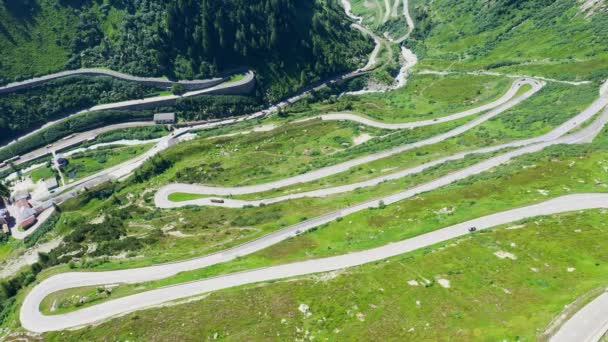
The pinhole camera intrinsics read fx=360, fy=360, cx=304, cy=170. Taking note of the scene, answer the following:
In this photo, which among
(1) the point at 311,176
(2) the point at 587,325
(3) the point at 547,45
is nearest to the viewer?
(2) the point at 587,325

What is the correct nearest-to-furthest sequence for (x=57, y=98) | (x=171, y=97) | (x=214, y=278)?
(x=214, y=278), (x=57, y=98), (x=171, y=97)

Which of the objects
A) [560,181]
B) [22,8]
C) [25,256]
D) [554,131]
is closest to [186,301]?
[25,256]

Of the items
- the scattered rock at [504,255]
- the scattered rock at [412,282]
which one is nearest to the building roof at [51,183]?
the scattered rock at [412,282]

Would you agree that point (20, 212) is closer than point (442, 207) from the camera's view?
No

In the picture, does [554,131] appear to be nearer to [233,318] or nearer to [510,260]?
[510,260]

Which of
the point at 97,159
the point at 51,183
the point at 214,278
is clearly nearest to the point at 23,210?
the point at 51,183

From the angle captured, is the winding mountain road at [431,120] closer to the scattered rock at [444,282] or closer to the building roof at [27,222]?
the scattered rock at [444,282]

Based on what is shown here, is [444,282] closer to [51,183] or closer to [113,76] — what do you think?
[51,183]
